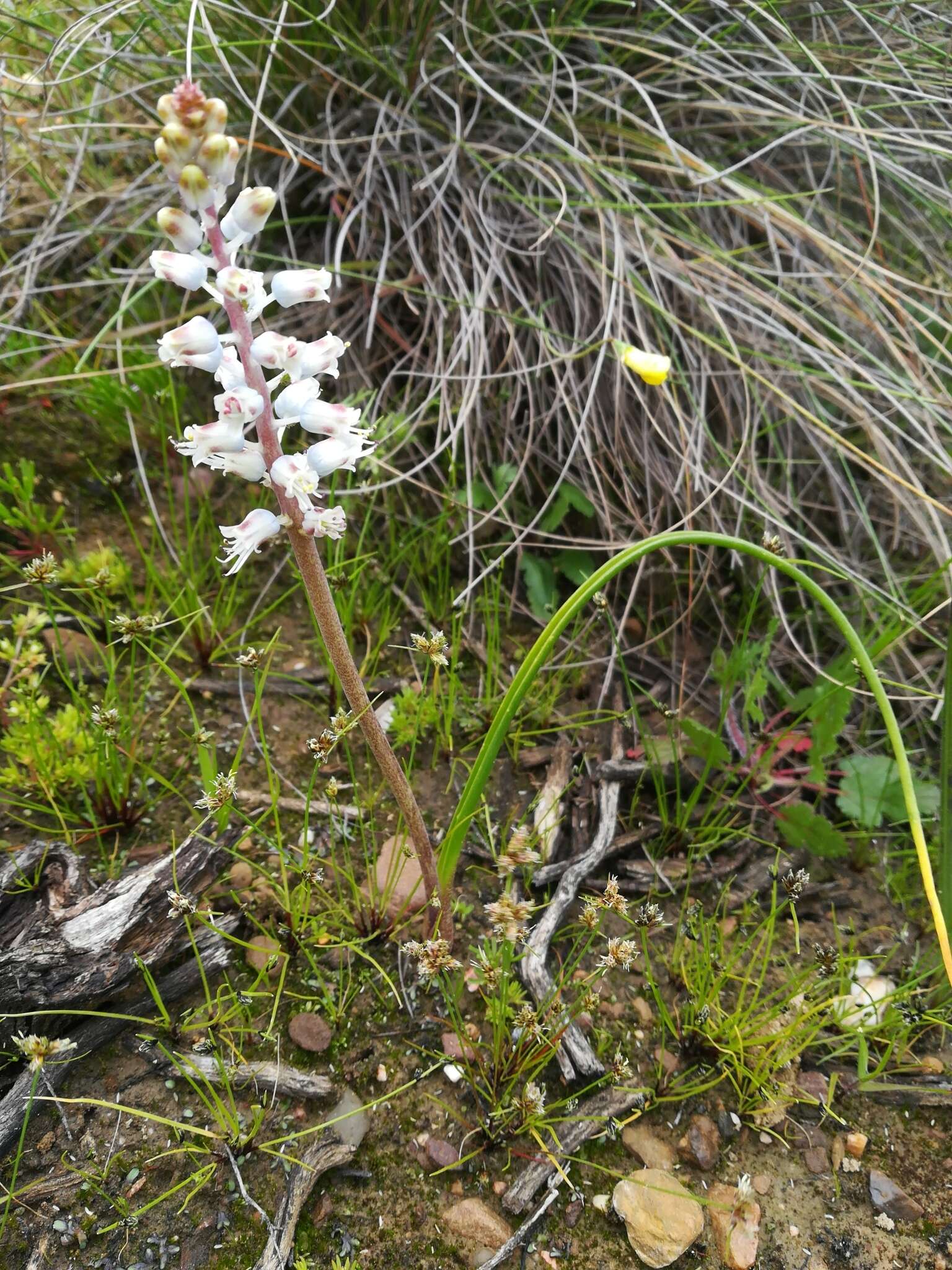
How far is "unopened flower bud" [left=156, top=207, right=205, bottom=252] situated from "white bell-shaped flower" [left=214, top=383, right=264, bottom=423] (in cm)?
17

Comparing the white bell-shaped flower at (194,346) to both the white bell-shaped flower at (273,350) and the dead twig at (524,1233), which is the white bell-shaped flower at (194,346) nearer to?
the white bell-shaped flower at (273,350)

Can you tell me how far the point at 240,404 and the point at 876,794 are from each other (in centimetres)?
162

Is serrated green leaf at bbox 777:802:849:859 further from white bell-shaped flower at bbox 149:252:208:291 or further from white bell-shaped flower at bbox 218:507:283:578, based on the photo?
white bell-shaped flower at bbox 149:252:208:291

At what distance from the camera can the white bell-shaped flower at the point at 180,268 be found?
1062mm

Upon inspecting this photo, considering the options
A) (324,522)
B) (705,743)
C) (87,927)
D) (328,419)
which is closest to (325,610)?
(324,522)

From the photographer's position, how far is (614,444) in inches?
89.4

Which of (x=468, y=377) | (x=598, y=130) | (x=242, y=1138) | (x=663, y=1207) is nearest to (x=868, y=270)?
(x=598, y=130)

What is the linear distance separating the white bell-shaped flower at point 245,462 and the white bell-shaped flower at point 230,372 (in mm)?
74

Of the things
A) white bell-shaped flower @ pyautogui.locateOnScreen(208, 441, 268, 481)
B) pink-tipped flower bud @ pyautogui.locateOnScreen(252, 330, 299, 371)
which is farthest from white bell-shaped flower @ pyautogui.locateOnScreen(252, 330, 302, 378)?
white bell-shaped flower @ pyautogui.locateOnScreen(208, 441, 268, 481)

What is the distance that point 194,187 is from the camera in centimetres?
98

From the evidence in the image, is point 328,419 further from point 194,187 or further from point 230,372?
point 194,187

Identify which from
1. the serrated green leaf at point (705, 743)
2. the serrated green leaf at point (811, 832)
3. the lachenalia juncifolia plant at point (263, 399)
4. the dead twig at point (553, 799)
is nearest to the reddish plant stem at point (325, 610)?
the lachenalia juncifolia plant at point (263, 399)

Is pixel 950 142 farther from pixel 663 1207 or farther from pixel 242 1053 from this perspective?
pixel 242 1053

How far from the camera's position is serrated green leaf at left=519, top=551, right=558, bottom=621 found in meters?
2.19
